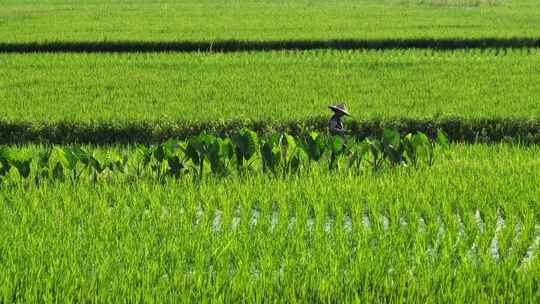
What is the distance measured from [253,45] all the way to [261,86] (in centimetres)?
637

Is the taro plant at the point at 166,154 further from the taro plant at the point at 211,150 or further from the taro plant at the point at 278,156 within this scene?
the taro plant at the point at 278,156

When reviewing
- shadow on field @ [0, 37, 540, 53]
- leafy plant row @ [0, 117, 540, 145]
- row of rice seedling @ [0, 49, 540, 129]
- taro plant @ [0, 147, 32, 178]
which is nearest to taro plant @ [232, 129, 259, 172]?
taro plant @ [0, 147, 32, 178]

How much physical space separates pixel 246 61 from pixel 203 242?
1058 centimetres

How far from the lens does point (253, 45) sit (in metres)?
18.3

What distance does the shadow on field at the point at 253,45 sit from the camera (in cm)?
1827

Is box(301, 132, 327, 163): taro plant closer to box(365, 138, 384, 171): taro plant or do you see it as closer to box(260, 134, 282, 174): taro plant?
box(260, 134, 282, 174): taro plant

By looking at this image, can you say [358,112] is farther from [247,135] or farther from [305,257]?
[305,257]

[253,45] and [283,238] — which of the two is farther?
[253,45]

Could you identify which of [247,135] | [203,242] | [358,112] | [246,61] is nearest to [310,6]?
[246,61]

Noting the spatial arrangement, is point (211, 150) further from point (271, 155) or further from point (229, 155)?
point (271, 155)

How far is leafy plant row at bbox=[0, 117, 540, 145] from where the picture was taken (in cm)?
928

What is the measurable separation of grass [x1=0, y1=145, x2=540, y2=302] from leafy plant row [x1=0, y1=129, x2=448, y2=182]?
25 cm

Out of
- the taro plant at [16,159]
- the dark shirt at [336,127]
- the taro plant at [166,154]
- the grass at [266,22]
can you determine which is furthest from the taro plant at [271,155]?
the grass at [266,22]

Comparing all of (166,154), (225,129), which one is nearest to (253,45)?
(225,129)
